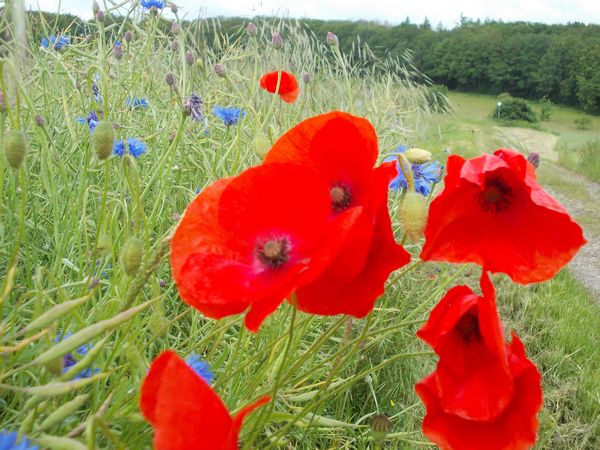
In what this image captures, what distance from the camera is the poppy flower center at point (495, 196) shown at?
1.90 feet

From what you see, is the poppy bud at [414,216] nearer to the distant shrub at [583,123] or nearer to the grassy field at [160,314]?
the grassy field at [160,314]

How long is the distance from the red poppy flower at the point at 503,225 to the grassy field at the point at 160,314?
0.13 metres

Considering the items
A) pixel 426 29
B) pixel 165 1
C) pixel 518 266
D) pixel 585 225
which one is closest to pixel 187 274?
pixel 518 266

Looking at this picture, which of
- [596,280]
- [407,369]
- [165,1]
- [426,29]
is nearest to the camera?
[407,369]

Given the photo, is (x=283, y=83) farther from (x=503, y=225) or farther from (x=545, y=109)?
(x=545, y=109)

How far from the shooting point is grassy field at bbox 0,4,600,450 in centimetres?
66

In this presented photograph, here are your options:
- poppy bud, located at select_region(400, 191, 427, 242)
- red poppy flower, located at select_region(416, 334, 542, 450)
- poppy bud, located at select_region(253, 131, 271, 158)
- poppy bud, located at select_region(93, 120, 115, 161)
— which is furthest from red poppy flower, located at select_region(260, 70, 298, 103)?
red poppy flower, located at select_region(416, 334, 542, 450)

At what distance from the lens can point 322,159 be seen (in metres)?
0.56

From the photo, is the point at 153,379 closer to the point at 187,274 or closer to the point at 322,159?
the point at 187,274

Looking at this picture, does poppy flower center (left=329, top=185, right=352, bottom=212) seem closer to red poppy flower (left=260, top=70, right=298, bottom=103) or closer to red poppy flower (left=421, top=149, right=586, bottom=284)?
red poppy flower (left=421, top=149, right=586, bottom=284)

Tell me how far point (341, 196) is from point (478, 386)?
20 centimetres

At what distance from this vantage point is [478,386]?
531 mm

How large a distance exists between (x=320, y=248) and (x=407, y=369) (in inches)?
49.3

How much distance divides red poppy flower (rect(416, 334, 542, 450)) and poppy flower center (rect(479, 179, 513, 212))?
14 centimetres
